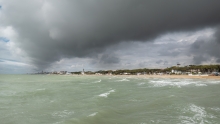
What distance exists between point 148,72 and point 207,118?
17438 centimetres

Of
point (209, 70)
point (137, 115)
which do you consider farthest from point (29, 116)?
point (209, 70)

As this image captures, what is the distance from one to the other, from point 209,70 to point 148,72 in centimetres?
7109

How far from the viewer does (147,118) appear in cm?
1036

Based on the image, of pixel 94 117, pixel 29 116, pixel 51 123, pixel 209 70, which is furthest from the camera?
pixel 209 70

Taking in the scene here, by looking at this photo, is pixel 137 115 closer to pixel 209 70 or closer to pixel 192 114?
pixel 192 114

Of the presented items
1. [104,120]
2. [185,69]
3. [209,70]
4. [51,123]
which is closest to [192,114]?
[104,120]

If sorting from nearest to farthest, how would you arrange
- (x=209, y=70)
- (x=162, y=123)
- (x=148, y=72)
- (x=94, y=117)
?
(x=162, y=123) < (x=94, y=117) < (x=209, y=70) < (x=148, y=72)

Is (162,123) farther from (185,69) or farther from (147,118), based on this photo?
(185,69)

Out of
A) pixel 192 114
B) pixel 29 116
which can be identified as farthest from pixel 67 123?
pixel 192 114

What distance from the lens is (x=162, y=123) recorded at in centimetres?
931

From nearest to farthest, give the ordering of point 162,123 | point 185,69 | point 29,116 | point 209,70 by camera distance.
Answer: point 162,123 < point 29,116 < point 209,70 < point 185,69

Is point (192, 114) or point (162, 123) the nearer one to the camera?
point (162, 123)

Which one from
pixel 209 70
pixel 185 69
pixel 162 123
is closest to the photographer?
pixel 162 123

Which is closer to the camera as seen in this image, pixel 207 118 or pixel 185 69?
pixel 207 118
